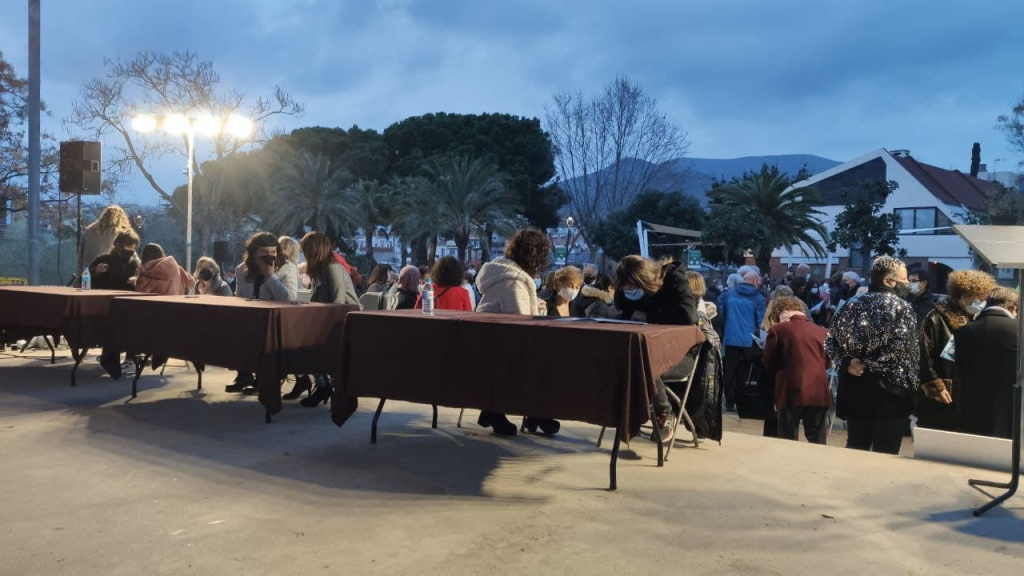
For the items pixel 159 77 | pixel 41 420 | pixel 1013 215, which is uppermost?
pixel 159 77

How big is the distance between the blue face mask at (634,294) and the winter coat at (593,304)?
1244 millimetres

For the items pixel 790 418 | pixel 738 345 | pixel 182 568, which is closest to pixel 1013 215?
pixel 738 345

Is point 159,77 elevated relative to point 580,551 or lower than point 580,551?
elevated

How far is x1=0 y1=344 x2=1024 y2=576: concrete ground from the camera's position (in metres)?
3.22

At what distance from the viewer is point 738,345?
827 centimetres

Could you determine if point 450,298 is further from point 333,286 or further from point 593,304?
point 593,304

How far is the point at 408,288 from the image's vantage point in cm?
791

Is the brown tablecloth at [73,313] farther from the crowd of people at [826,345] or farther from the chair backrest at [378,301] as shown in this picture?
the chair backrest at [378,301]

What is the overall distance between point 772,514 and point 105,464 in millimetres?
3919

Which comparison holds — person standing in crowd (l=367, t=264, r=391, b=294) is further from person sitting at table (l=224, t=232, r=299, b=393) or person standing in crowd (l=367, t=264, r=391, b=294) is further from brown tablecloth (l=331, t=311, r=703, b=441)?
brown tablecloth (l=331, t=311, r=703, b=441)

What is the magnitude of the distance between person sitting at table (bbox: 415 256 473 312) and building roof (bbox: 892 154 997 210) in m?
40.7

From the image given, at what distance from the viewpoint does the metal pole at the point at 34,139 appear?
11.0m

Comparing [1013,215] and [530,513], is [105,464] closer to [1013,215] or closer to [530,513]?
[530,513]

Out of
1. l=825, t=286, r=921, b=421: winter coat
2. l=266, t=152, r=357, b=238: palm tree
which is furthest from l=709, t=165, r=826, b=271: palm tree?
l=825, t=286, r=921, b=421: winter coat
